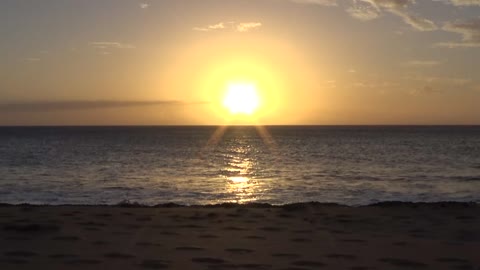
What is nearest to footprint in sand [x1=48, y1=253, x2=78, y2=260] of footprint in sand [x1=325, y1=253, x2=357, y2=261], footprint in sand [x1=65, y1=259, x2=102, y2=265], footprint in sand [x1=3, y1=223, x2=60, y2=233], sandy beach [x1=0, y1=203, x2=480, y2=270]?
sandy beach [x1=0, y1=203, x2=480, y2=270]

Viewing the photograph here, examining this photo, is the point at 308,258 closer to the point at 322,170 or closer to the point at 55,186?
the point at 55,186

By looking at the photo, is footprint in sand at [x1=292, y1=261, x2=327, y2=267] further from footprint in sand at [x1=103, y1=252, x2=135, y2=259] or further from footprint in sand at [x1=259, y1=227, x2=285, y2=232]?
footprint in sand at [x1=259, y1=227, x2=285, y2=232]

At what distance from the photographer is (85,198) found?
21156 mm

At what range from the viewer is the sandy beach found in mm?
7523

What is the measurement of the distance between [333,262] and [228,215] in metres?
4.85

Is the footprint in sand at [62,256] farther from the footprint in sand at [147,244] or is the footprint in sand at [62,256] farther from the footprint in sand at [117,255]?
the footprint in sand at [147,244]

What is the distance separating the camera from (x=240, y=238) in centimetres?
930

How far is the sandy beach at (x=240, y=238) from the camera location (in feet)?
24.7

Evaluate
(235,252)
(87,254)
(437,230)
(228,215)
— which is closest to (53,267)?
(87,254)

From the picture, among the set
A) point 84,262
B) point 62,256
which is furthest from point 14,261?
point 84,262

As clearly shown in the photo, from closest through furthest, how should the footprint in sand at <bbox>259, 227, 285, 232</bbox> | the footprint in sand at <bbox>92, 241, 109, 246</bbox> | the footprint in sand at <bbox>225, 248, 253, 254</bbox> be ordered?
the footprint in sand at <bbox>225, 248, 253, 254</bbox> < the footprint in sand at <bbox>92, 241, 109, 246</bbox> < the footprint in sand at <bbox>259, 227, 285, 232</bbox>

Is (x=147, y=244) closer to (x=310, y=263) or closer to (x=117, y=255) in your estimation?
(x=117, y=255)

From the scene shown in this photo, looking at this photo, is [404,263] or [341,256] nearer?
[404,263]

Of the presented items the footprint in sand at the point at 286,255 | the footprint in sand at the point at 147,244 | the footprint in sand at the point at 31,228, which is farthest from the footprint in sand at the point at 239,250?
the footprint in sand at the point at 31,228
